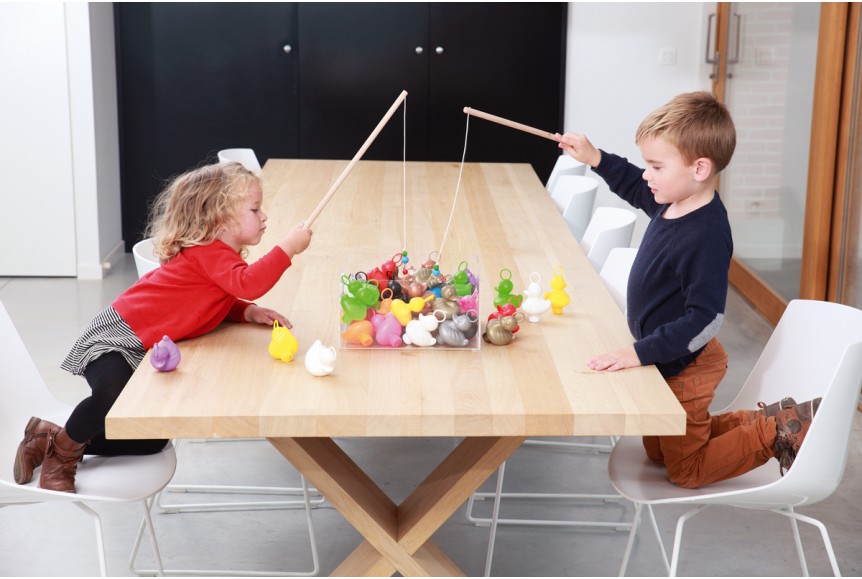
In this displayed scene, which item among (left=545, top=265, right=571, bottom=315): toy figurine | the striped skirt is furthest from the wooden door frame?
the striped skirt

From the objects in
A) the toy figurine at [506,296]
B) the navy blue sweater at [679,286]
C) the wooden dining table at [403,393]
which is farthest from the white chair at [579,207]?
the toy figurine at [506,296]

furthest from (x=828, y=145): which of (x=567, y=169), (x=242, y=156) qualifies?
(x=242, y=156)

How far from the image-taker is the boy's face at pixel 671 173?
2191 millimetres

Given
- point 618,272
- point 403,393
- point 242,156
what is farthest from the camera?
point 242,156

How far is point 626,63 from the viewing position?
5980 millimetres

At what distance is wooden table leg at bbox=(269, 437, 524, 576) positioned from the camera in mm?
2018

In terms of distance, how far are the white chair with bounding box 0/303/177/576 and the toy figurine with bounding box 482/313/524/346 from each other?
2.48 feet

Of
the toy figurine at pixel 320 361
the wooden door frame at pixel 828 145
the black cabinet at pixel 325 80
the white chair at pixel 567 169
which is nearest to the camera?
the toy figurine at pixel 320 361

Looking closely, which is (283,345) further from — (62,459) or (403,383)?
(62,459)

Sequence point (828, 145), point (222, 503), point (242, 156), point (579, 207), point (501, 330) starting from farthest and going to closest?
point (242, 156) → point (828, 145) → point (579, 207) → point (222, 503) → point (501, 330)

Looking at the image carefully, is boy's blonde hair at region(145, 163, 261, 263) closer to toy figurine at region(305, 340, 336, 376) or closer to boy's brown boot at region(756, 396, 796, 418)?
toy figurine at region(305, 340, 336, 376)

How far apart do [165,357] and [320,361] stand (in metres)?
0.29

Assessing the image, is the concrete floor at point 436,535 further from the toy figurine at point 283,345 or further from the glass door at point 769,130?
the glass door at point 769,130

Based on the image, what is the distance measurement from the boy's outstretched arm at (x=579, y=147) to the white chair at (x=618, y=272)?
34 cm
